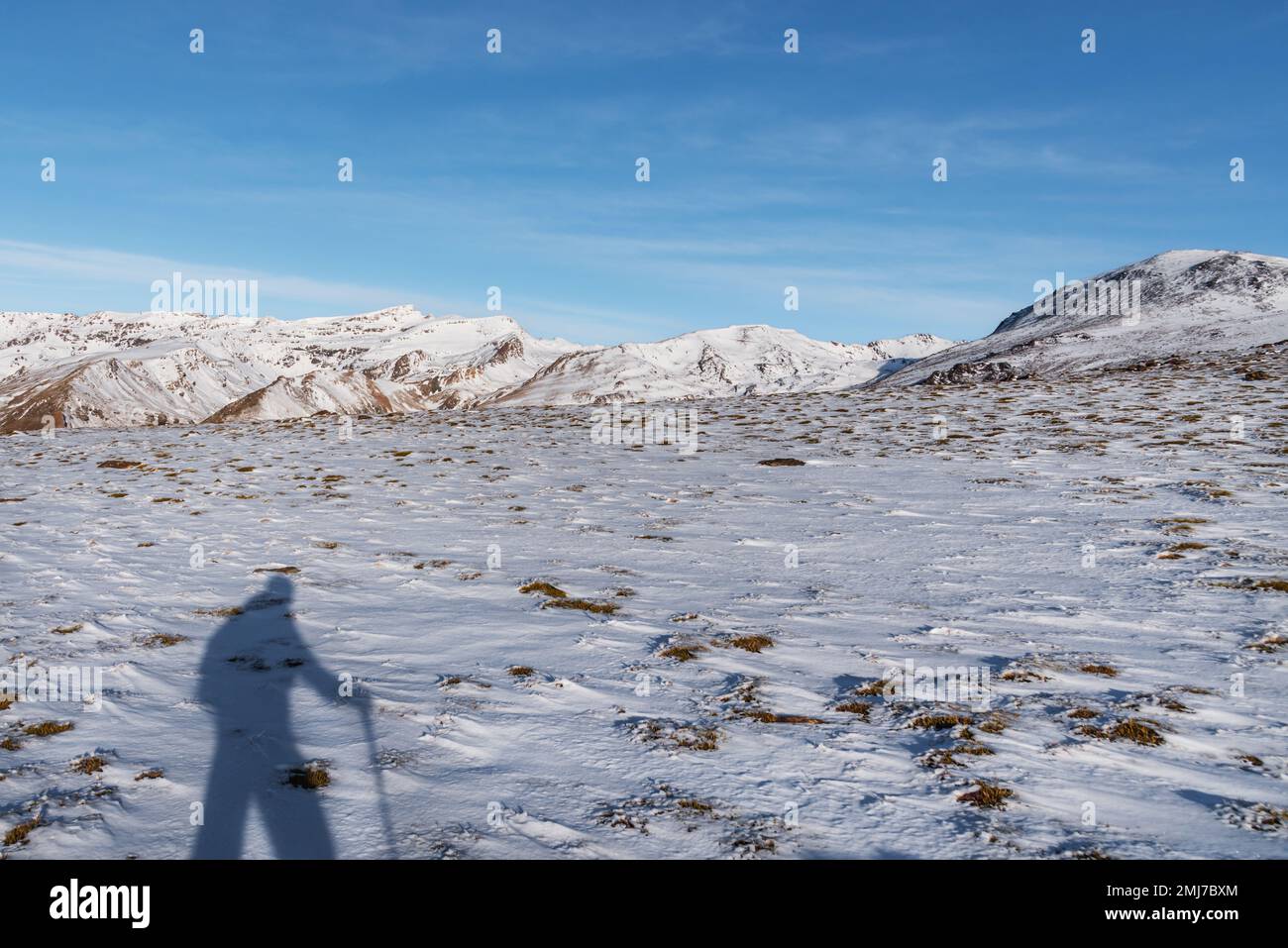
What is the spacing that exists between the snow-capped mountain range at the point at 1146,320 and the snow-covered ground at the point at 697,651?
112 feet

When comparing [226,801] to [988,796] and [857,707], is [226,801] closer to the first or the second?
[857,707]

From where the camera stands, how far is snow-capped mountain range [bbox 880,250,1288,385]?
155 ft

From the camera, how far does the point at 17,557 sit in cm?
1226

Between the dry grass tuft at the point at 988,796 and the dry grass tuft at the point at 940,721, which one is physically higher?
the dry grass tuft at the point at 940,721

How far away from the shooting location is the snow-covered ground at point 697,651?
5.15 meters

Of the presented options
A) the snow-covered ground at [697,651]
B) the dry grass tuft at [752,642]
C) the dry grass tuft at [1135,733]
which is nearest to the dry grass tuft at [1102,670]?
the snow-covered ground at [697,651]

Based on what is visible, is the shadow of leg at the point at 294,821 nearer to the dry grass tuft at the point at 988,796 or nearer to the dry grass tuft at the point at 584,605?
the dry grass tuft at the point at 988,796

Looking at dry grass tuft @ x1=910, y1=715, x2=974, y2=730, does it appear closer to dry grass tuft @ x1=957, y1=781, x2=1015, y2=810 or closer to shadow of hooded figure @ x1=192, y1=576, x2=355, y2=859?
dry grass tuft @ x1=957, y1=781, x2=1015, y2=810

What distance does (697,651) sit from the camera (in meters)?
8.17

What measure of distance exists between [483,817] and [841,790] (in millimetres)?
2612

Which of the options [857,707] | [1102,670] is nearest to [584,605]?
[857,707]

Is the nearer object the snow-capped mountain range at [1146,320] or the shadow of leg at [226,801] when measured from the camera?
the shadow of leg at [226,801]
